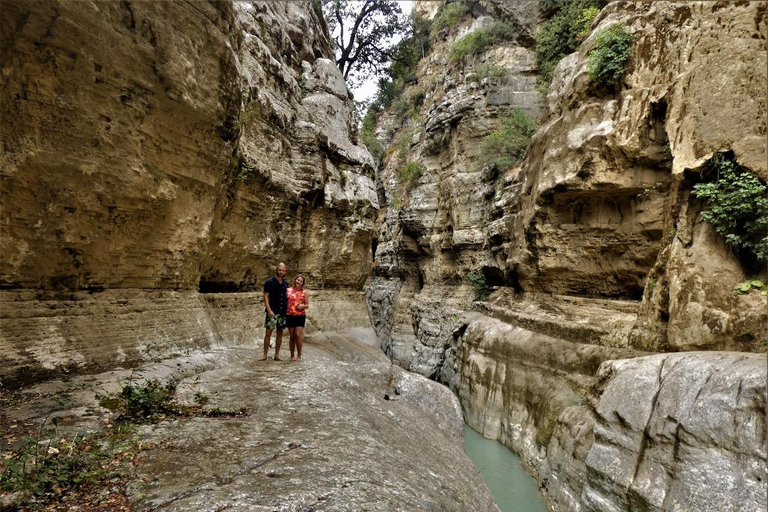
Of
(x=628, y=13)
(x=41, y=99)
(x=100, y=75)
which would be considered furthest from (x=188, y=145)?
(x=628, y=13)

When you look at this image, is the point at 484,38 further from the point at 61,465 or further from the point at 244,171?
the point at 61,465

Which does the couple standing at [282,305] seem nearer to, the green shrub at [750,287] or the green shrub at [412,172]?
the green shrub at [750,287]

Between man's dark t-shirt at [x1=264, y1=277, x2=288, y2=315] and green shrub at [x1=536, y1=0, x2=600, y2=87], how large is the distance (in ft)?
50.2

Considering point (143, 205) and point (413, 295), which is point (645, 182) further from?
point (413, 295)

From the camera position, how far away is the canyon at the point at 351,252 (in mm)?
4504

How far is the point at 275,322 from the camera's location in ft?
23.6

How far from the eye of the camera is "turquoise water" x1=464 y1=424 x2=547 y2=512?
7.38 m

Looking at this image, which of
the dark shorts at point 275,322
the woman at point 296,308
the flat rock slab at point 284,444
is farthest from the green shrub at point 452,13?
the flat rock slab at point 284,444

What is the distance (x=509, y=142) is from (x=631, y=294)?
9.27 meters

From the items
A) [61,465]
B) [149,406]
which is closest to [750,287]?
[149,406]

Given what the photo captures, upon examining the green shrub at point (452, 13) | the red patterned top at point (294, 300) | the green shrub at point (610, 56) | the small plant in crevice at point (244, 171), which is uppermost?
the green shrub at point (452, 13)

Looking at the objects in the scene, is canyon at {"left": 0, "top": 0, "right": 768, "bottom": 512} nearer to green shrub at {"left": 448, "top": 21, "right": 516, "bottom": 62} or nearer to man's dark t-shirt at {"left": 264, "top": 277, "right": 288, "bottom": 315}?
man's dark t-shirt at {"left": 264, "top": 277, "right": 288, "bottom": 315}

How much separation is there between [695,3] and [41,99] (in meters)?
10.7

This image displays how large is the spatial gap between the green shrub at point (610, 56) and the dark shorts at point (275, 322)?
9.36 m
